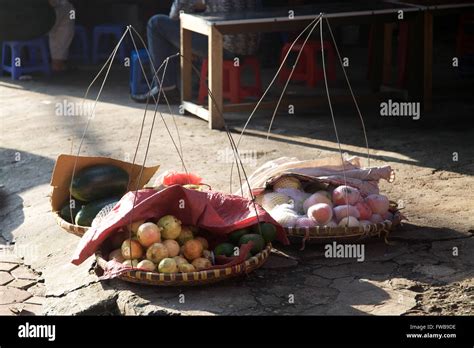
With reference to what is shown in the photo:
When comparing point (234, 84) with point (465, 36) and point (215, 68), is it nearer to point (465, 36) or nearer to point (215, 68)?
point (215, 68)

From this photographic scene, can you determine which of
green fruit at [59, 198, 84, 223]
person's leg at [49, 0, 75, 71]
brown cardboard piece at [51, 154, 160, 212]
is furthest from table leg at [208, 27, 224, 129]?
person's leg at [49, 0, 75, 71]

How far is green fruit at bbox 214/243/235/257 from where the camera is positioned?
4.68m

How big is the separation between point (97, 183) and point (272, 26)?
280 cm

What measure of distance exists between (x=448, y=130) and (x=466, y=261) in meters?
2.89

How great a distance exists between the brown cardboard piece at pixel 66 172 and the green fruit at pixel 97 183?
0.05m

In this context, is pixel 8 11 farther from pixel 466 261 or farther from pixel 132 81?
pixel 466 261

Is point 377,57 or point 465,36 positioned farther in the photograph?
point 465,36

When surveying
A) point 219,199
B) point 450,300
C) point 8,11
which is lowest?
point 450,300

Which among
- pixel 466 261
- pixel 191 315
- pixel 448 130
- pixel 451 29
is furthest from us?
pixel 451 29

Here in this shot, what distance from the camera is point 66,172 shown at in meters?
5.48

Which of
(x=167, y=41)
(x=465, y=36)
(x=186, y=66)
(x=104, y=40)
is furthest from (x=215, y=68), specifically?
(x=104, y=40)

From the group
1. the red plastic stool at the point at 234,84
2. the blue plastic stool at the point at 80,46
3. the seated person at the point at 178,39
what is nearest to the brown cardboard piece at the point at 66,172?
the seated person at the point at 178,39

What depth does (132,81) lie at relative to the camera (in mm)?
8984

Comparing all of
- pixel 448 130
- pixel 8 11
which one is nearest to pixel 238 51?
pixel 448 130
